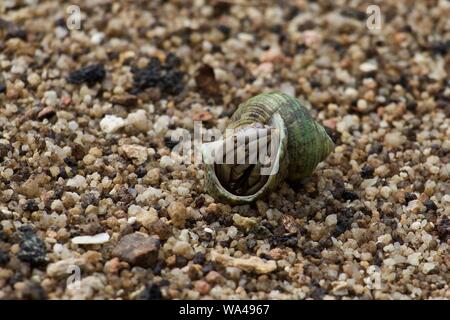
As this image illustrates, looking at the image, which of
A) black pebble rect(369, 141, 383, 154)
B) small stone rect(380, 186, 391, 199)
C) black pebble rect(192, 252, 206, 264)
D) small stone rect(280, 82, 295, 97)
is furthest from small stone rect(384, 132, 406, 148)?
black pebble rect(192, 252, 206, 264)

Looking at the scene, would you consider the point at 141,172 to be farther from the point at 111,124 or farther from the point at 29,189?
the point at 29,189

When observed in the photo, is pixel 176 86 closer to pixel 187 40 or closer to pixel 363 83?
pixel 187 40

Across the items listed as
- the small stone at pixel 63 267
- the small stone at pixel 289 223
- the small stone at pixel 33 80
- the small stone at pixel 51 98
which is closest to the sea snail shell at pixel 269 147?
the small stone at pixel 289 223

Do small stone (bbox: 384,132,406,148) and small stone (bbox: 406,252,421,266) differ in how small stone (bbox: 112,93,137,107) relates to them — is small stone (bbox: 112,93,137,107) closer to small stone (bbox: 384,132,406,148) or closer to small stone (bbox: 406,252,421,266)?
small stone (bbox: 384,132,406,148)

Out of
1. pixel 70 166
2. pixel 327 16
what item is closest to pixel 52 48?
pixel 70 166

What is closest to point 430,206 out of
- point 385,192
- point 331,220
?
point 385,192

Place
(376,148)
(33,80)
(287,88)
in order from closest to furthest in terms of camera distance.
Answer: (376,148) < (33,80) < (287,88)

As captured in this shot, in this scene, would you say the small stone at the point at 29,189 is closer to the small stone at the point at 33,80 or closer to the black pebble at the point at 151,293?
the black pebble at the point at 151,293

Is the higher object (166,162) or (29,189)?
(166,162)
